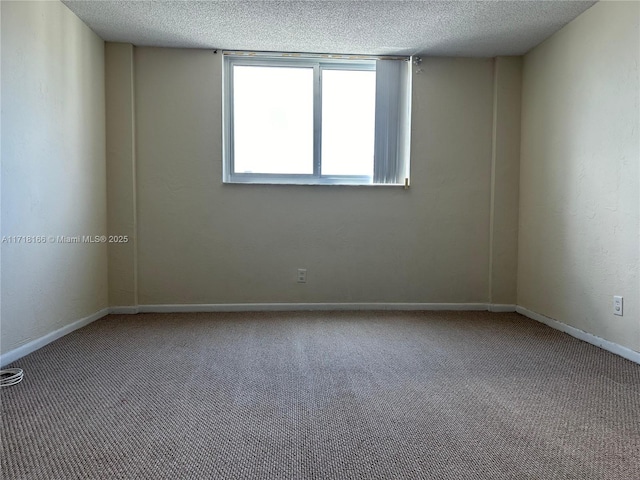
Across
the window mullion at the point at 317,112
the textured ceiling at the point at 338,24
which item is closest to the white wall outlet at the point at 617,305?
the textured ceiling at the point at 338,24

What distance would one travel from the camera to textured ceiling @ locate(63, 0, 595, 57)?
2.83 meters

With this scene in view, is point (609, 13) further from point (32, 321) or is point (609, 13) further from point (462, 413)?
point (32, 321)

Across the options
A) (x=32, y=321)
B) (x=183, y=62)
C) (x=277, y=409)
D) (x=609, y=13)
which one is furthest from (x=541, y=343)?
(x=183, y=62)

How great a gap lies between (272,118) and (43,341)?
2.50 meters

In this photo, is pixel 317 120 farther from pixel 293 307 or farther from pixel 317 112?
pixel 293 307

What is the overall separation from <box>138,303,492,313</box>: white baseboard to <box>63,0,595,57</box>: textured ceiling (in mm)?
2265

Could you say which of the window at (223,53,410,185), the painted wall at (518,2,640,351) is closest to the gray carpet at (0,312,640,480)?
the painted wall at (518,2,640,351)

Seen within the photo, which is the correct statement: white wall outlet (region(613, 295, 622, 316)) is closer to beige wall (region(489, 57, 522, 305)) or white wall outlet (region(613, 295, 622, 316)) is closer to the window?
beige wall (region(489, 57, 522, 305))

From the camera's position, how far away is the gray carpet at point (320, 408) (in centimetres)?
135

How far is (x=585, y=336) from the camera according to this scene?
2.84 metres

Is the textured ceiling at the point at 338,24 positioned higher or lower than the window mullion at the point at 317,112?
higher

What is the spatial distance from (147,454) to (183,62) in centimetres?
322

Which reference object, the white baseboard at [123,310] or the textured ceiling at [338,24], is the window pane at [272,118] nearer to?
the textured ceiling at [338,24]

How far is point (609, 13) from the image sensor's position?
2648mm
